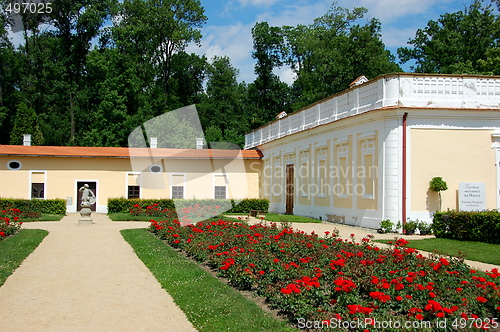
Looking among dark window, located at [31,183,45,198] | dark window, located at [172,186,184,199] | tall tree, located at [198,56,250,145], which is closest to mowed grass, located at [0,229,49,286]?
dark window, located at [31,183,45,198]

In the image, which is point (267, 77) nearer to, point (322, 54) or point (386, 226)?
point (322, 54)

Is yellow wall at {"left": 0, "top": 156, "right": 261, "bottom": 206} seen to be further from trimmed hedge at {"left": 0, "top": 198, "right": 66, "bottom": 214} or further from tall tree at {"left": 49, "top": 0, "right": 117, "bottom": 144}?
tall tree at {"left": 49, "top": 0, "right": 117, "bottom": 144}

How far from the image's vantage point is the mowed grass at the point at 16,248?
9945mm

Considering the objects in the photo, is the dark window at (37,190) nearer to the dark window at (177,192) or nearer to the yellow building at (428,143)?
the dark window at (177,192)

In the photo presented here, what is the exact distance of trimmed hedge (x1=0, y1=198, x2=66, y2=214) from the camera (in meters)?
25.5

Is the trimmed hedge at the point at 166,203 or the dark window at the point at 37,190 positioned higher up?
the dark window at the point at 37,190

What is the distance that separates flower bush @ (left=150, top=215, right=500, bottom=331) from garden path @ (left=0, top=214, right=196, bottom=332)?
1383mm

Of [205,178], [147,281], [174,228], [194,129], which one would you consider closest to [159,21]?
[194,129]

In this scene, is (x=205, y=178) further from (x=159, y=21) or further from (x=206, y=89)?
(x=206, y=89)

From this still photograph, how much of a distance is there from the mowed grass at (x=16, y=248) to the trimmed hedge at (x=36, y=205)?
989 centimetres

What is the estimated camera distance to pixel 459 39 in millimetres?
43625

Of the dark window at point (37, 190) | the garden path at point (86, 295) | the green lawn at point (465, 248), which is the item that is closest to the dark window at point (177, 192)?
the dark window at point (37, 190)

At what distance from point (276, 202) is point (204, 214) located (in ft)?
28.1

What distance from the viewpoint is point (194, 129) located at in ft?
154
